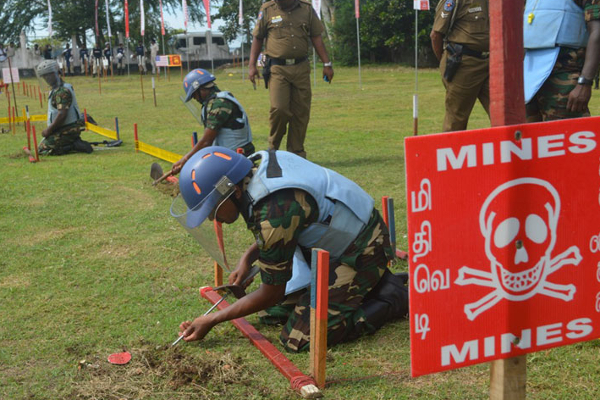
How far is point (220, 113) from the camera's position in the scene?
6520 millimetres

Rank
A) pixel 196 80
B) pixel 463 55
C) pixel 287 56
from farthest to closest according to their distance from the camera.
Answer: pixel 287 56 < pixel 196 80 < pixel 463 55

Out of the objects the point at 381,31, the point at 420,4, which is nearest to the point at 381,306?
the point at 420,4

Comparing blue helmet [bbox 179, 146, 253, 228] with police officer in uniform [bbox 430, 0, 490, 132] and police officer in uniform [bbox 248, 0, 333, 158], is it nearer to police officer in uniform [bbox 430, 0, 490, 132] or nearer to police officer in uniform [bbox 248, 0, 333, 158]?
police officer in uniform [bbox 430, 0, 490, 132]

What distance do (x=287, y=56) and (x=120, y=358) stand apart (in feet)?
16.7

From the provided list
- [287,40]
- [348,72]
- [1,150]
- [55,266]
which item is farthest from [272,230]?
[348,72]

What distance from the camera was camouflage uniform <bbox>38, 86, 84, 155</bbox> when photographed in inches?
424

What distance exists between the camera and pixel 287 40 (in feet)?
25.7

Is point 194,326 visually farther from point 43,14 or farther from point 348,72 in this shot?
point 43,14

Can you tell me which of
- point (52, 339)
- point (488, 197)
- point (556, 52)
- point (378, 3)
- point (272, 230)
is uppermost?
point (378, 3)

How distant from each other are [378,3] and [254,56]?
2435 centimetres

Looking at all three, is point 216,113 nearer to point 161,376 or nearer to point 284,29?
point 284,29

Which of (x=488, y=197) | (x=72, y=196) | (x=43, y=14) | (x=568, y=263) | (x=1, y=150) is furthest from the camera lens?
(x=43, y=14)

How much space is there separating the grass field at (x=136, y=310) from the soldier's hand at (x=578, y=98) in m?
1.38

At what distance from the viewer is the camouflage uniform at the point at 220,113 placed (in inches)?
257
